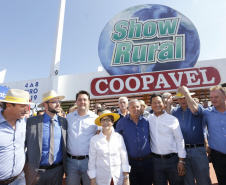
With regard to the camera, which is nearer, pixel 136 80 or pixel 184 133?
pixel 184 133

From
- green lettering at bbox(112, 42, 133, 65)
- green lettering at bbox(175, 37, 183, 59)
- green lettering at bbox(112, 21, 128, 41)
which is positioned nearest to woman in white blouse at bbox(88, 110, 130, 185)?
green lettering at bbox(112, 42, 133, 65)

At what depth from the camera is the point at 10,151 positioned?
2.21 metres

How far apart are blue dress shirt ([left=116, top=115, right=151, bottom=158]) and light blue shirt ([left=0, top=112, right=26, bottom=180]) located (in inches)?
66.5

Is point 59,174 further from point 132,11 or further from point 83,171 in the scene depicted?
point 132,11

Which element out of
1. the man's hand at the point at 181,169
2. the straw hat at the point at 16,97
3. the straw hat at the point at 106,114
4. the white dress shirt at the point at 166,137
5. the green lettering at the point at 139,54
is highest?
the green lettering at the point at 139,54

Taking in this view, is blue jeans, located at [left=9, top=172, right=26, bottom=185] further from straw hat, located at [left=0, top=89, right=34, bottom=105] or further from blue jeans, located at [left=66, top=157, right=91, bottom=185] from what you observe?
straw hat, located at [left=0, top=89, right=34, bottom=105]

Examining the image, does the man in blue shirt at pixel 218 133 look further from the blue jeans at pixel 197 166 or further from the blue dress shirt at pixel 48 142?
the blue dress shirt at pixel 48 142

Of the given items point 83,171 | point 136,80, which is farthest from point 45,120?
point 136,80

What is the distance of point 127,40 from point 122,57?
4.50 feet

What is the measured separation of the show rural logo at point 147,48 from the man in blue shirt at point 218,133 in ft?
24.2

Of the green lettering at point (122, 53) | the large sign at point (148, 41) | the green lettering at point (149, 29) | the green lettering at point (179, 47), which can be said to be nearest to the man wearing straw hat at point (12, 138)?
the large sign at point (148, 41)

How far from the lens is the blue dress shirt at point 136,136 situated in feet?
9.46

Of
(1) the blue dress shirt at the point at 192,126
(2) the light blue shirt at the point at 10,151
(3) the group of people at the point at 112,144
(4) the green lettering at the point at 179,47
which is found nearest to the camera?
(2) the light blue shirt at the point at 10,151

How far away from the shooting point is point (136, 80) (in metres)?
10.6
